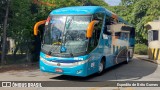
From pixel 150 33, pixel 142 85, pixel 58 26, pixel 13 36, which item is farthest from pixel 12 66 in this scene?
pixel 150 33

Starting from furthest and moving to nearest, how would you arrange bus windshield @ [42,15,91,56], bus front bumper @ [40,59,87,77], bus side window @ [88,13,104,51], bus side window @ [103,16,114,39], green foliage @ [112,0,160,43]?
green foliage @ [112,0,160,43] < bus side window @ [103,16,114,39] < bus side window @ [88,13,104,51] < bus windshield @ [42,15,91,56] < bus front bumper @ [40,59,87,77]

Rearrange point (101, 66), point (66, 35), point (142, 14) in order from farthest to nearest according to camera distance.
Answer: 1. point (142, 14)
2. point (101, 66)
3. point (66, 35)

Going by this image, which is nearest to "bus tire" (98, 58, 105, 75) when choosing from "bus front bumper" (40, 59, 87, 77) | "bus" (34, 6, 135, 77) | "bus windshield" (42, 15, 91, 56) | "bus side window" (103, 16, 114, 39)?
"bus" (34, 6, 135, 77)

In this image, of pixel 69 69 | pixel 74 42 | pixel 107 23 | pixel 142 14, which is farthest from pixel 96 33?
pixel 142 14

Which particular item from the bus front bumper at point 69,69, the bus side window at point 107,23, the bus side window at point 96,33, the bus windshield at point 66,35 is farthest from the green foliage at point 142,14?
the bus front bumper at point 69,69

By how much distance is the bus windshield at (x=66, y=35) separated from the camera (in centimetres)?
1265

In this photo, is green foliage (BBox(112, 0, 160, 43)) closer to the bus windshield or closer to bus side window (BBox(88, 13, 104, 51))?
bus side window (BBox(88, 13, 104, 51))

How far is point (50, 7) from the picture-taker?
23.6 meters

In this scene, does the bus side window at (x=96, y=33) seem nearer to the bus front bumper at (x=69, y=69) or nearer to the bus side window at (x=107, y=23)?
the bus side window at (x=107, y=23)

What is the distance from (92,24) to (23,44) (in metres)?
10.6

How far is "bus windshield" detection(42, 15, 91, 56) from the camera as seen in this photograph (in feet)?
41.5

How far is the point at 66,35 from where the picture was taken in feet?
42.4

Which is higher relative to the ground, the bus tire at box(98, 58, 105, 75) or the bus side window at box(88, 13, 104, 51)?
the bus side window at box(88, 13, 104, 51)

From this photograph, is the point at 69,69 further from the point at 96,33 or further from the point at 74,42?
the point at 96,33
